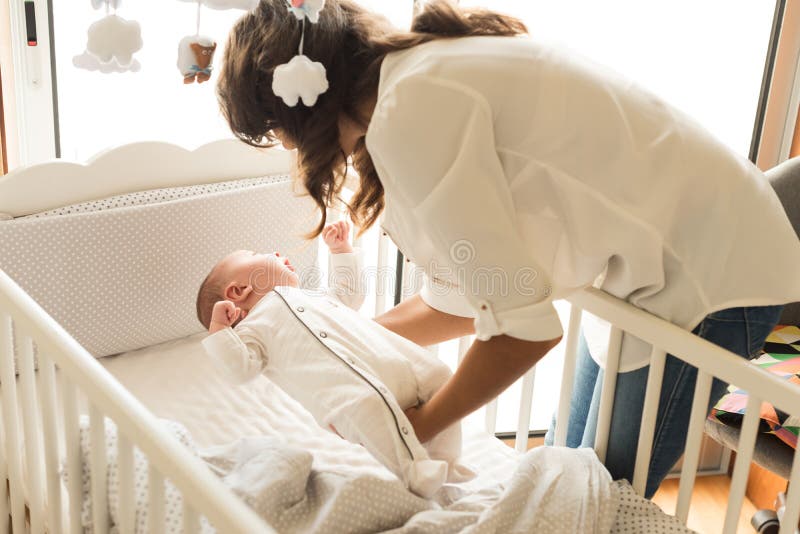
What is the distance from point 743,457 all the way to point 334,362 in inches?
24.9

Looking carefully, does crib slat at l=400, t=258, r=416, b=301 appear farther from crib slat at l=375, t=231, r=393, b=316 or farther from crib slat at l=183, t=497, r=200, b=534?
crib slat at l=183, t=497, r=200, b=534

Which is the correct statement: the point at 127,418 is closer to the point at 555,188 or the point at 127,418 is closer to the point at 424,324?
the point at 555,188

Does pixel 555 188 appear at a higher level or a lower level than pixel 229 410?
higher

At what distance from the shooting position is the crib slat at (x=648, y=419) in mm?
1225

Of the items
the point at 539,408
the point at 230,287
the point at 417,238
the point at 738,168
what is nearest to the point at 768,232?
the point at 738,168

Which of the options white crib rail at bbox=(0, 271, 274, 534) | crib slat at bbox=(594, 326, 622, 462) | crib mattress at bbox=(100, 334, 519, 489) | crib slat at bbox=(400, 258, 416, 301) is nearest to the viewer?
white crib rail at bbox=(0, 271, 274, 534)

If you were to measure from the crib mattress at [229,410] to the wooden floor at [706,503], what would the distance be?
36.3 inches

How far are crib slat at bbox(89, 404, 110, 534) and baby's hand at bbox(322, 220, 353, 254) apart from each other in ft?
2.21

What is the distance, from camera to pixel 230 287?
66.0 inches

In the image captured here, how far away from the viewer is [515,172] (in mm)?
1105

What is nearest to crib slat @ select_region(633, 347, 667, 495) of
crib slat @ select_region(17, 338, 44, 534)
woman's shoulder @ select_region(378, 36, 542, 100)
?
woman's shoulder @ select_region(378, 36, 542, 100)

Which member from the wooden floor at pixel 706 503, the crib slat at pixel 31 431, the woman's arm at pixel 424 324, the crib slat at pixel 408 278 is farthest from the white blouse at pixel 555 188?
the wooden floor at pixel 706 503

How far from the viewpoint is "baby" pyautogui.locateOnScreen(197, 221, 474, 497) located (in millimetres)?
1329

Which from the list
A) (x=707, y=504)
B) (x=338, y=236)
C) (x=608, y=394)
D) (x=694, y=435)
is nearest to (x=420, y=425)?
(x=608, y=394)
